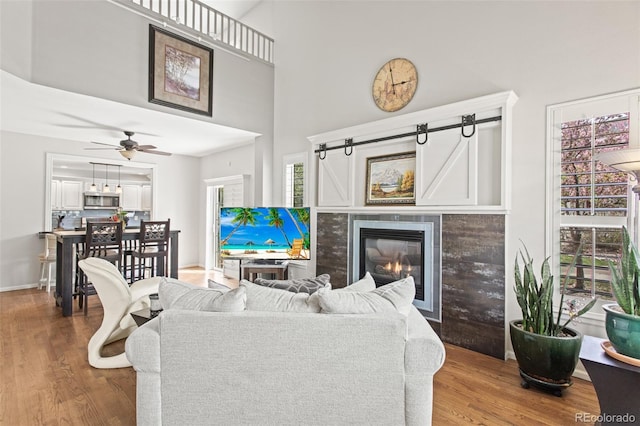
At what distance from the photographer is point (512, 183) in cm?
301

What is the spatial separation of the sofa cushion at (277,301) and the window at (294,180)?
3116mm

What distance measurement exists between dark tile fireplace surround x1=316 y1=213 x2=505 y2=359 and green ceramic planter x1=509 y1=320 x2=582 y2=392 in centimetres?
52

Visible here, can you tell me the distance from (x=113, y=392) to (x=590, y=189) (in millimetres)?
4078

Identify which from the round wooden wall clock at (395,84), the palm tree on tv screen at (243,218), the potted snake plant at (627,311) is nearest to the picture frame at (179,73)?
the palm tree on tv screen at (243,218)

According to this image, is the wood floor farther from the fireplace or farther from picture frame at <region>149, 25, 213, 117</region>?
picture frame at <region>149, 25, 213, 117</region>

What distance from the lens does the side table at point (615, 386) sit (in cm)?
177

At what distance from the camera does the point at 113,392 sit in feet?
7.84

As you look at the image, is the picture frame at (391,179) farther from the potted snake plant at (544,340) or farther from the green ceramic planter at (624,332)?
the green ceramic planter at (624,332)

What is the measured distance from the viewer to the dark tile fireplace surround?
2.99 meters

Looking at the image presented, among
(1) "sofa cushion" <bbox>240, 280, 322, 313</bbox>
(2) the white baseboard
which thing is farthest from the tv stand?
(2) the white baseboard

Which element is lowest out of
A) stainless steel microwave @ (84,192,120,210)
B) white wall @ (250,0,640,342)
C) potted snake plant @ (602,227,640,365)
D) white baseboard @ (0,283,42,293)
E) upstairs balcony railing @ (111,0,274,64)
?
white baseboard @ (0,283,42,293)

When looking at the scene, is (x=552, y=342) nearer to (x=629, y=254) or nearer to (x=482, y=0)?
(x=629, y=254)

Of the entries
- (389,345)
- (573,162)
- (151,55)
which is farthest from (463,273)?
(151,55)

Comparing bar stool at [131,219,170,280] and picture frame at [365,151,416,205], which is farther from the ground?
picture frame at [365,151,416,205]
